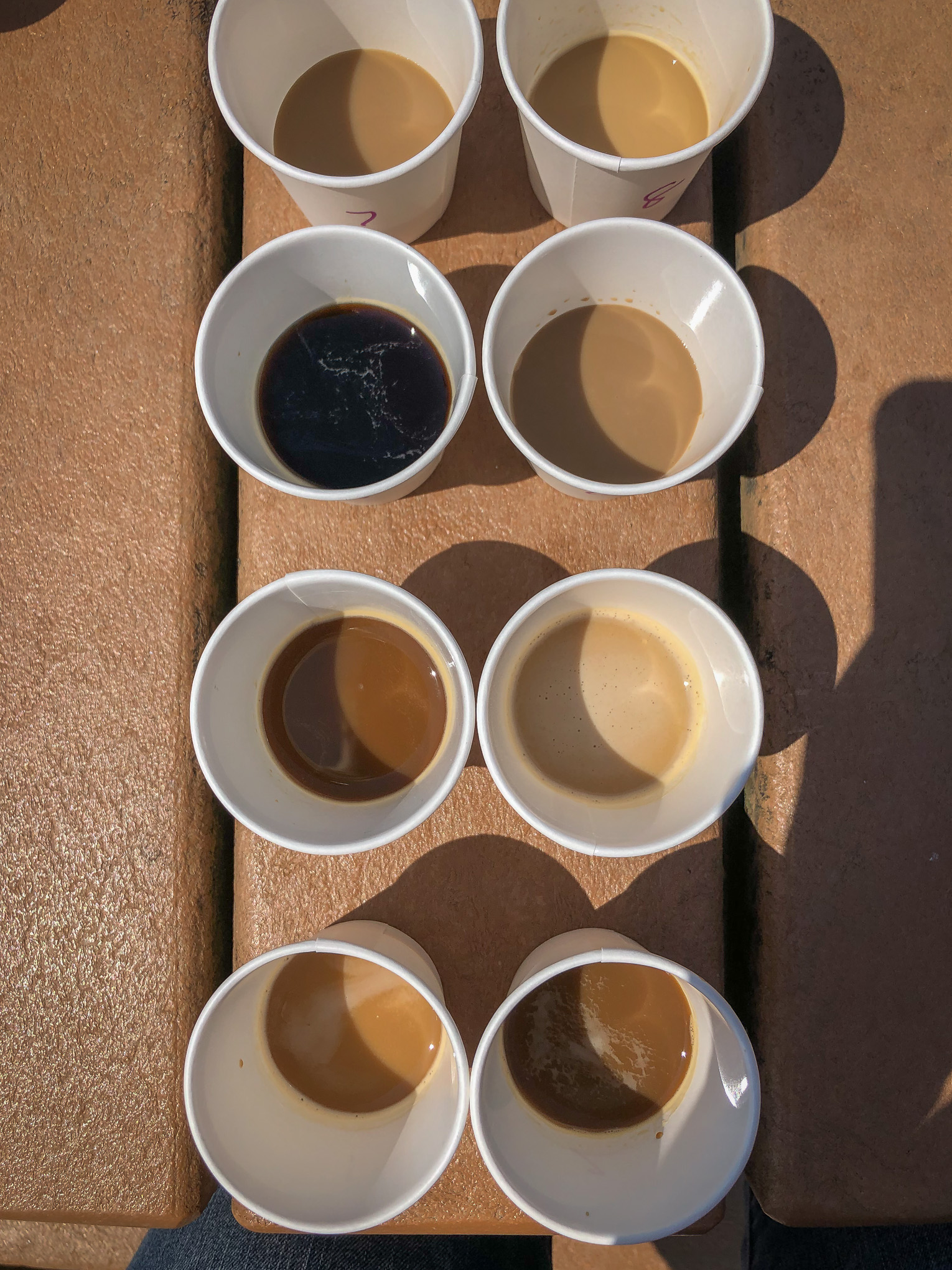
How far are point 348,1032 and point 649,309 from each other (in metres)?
1.00

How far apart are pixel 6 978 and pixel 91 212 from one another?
3.44 ft

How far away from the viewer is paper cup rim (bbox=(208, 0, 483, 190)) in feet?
2.70

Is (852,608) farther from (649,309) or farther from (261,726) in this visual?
(261,726)

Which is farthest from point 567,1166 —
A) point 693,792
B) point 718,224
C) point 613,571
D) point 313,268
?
point 718,224

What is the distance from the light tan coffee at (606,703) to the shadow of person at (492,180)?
0.55m

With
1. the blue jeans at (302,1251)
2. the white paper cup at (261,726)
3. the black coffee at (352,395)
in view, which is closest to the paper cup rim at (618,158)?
the black coffee at (352,395)

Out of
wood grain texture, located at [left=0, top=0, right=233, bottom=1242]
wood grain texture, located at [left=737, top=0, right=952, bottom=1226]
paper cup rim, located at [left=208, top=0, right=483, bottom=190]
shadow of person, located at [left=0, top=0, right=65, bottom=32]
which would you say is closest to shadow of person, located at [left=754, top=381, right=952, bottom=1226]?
wood grain texture, located at [left=737, top=0, right=952, bottom=1226]

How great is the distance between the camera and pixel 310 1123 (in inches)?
36.8

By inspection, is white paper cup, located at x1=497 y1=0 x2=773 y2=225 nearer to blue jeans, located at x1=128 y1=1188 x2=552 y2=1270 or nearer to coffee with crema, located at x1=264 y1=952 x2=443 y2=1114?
coffee with crema, located at x1=264 y1=952 x2=443 y2=1114

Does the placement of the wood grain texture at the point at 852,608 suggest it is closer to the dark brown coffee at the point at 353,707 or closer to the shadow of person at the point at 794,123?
the shadow of person at the point at 794,123

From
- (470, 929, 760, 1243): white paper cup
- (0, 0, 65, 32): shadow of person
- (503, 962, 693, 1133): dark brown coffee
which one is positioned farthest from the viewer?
(0, 0, 65, 32): shadow of person

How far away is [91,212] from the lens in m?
1.06

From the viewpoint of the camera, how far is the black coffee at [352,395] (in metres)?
0.97

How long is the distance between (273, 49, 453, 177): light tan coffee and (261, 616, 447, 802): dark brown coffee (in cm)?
62
